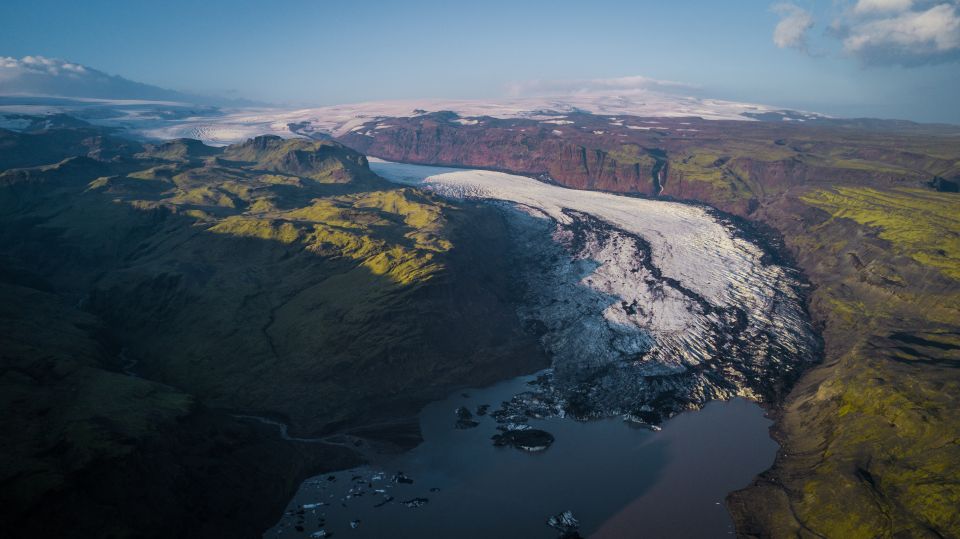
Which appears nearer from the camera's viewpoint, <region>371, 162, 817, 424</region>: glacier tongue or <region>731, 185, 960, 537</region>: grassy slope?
<region>731, 185, 960, 537</region>: grassy slope

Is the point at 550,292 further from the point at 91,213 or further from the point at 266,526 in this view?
the point at 91,213

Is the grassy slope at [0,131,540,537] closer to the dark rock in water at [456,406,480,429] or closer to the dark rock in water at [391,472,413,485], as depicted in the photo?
the dark rock in water at [456,406,480,429]

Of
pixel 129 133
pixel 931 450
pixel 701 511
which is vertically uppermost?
pixel 129 133

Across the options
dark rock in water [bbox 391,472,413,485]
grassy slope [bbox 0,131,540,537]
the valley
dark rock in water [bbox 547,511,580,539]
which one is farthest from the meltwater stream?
grassy slope [bbox 0,131,540,537]

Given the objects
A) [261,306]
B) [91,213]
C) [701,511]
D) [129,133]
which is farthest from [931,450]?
[129,133]

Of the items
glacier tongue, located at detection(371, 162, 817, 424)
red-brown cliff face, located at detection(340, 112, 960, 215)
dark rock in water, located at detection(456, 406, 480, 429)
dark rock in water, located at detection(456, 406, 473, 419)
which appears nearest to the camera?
dark rock in water, located at detection(456, 406, 480, 429)

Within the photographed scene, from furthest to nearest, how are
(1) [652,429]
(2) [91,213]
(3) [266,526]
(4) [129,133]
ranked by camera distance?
(4) [129,133], (2) [91,213], (1) [652,429], (3) [266,526]
